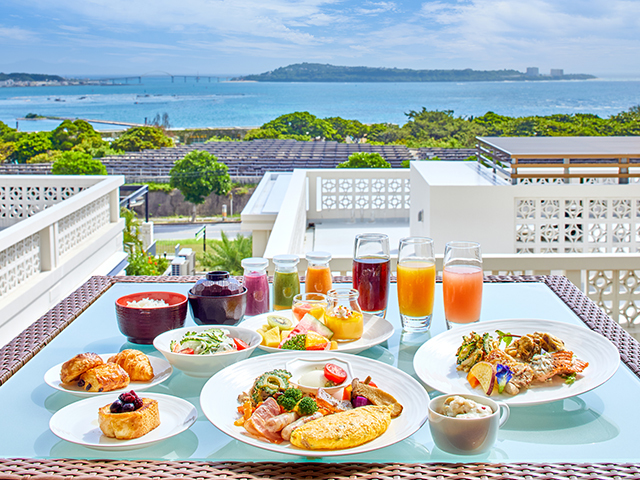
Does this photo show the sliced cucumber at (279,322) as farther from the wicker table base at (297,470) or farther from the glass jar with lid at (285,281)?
the wicker table base at (297,470)

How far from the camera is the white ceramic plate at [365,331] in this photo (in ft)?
3.65

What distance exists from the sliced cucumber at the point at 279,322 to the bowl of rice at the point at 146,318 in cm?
18

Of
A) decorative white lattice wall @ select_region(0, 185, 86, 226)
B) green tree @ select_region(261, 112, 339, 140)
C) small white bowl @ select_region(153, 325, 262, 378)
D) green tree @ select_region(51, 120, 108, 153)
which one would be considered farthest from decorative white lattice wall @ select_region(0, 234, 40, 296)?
green tree @ select_region(261, 112, 339, 140)

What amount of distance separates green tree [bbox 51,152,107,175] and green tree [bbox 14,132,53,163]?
4359 millimetres

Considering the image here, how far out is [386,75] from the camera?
2584 inches

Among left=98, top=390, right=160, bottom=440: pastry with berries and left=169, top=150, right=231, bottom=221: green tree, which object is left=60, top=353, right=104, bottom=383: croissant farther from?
left=169, top=150, right=231, bottom=221: green tree

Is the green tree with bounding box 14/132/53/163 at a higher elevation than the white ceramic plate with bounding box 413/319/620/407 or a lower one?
higher

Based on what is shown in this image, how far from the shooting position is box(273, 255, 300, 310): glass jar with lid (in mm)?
1338

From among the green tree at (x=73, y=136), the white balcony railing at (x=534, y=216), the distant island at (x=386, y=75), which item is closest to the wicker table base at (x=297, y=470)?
the white balcony railing at (x=534, y=216)

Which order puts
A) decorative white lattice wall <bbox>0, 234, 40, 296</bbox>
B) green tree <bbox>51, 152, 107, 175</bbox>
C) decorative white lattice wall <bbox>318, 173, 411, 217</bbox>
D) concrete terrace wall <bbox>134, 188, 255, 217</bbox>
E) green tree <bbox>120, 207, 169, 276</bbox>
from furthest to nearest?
concrete terrace wall <bbox>134, 188, 255, 217</bbox>, green tree <bbox>51, 152, 107, 175</bbox>, green tree <bbox>120, 207, 169, 276</bbox>, decorative white lattice wall <bbox>318, 173, 411, 217</bbox>, decorative white lattice wall <bbox>0, 234, 40, 296</bbox>

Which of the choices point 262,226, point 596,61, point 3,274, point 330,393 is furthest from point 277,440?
point 596,61

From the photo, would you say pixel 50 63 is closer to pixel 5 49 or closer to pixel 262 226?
pixel 5 49

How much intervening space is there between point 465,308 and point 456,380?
0.88 ft

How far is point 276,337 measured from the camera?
1.14 meters
